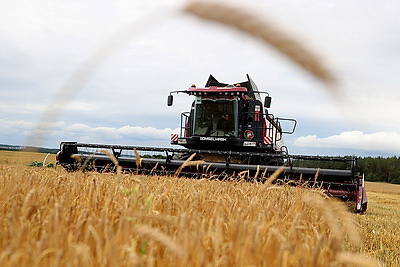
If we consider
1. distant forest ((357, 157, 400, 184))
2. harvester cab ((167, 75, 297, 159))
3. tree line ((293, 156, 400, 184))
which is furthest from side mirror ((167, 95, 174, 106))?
distant forest ((357, 157, 400, 184))

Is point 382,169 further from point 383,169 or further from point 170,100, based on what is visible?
point 170,100

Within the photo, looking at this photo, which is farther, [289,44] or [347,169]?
[347,169]

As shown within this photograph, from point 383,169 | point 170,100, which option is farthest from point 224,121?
point 383,169

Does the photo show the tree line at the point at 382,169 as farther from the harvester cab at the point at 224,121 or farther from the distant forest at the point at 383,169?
the harvester cab at the point at 224,121

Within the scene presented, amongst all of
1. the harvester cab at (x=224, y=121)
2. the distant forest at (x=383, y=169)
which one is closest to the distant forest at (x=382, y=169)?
the distant forest at (x=383, y=169)

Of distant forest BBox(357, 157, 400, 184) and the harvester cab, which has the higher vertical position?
the harvester cab

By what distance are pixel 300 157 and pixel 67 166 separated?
5180 mm

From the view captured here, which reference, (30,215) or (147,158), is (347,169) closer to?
(147,158)

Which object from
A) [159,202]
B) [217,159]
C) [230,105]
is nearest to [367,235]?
[159,202]

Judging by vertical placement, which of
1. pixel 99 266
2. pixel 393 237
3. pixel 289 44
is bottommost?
pixel 393 237

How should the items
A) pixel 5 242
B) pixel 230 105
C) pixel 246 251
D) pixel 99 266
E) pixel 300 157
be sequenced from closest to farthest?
1. pixel 99 266
2. pixel 246 251
3. pixel 5 242
4. pixel 300 157
5. pixel 230 105

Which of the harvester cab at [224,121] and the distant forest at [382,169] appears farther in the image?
the distant forest at [382,169]

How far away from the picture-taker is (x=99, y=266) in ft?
5.30

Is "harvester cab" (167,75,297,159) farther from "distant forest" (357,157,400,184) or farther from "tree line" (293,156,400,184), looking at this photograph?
"distant forest" (357,157,400,184)
